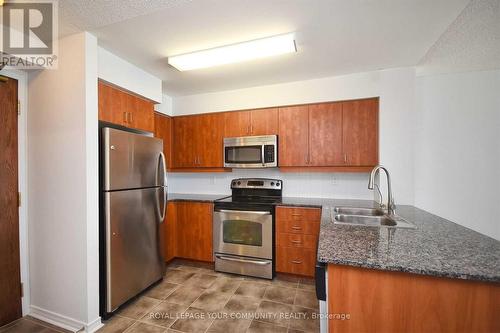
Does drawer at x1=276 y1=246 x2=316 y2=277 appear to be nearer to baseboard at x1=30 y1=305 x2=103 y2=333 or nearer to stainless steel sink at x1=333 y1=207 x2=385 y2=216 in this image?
stainless steel sink at x1=333 y1=207 x2=385 y2=216

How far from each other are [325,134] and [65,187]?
2.74 m

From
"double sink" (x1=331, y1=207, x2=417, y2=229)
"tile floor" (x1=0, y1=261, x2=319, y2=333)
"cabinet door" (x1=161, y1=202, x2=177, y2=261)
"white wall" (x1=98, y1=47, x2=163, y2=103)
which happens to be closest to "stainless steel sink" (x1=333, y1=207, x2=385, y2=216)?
"double sink" (x1=331, y1=207, x2=417, y2=229)

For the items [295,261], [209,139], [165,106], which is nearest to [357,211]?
[295,261]

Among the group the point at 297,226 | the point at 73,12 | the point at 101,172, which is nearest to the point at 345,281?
the point at 297,226

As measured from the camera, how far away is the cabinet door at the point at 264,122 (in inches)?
118

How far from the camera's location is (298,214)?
2.61 m

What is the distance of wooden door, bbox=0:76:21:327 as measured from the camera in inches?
74.1

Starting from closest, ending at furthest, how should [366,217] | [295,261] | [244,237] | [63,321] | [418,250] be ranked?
[418,250] → [63,321] → [366,217] → [295,261] → [244,237]

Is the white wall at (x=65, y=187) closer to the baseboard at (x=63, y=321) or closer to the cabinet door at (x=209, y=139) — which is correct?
the baseboard at (x=63, y=321)

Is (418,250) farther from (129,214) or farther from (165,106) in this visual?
(165,106)

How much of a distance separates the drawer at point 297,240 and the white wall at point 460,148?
122cm

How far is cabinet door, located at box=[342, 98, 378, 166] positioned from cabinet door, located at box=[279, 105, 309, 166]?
470 mm

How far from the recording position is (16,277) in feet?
6.47

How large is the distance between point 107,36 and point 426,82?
3.14m
